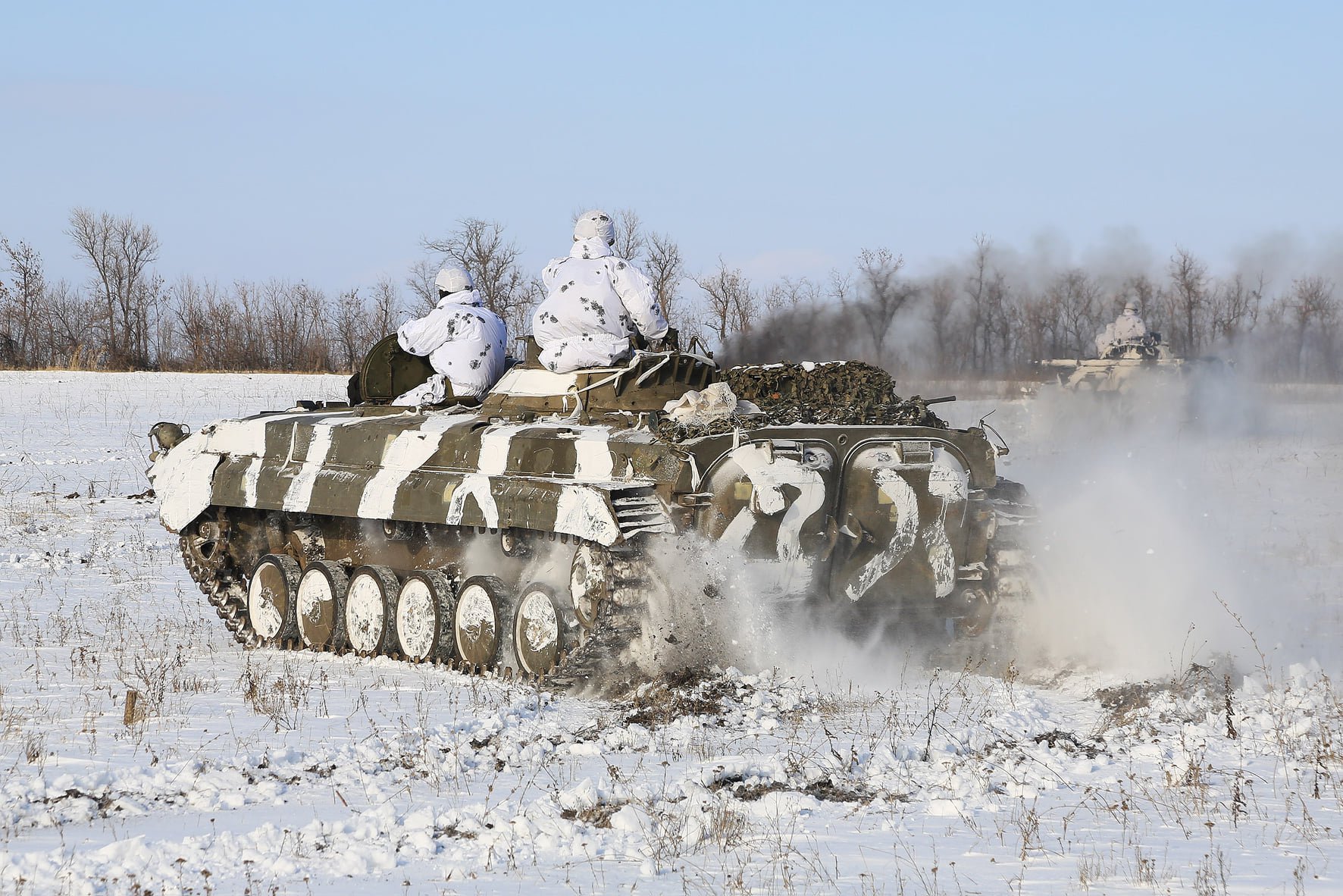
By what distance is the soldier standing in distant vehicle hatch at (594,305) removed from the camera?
33.2 feet

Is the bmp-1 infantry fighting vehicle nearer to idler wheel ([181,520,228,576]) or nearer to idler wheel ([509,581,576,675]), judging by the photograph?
idler wheel ([509,581,576,675])

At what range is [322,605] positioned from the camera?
11203 millimetres

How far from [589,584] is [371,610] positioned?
270 cm

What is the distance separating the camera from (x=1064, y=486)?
1352cm

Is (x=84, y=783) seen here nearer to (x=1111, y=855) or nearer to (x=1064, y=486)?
(x=1111, y=855)

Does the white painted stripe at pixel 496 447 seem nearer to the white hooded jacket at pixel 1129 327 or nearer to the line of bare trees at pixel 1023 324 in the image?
the line of bare trees at pixel 1023 324

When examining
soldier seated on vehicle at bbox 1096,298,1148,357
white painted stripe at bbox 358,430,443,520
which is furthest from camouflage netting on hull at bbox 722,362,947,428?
soldier seated on vehicle at bbox 1096,298,1148,357

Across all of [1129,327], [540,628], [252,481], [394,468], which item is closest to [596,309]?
[394,468]

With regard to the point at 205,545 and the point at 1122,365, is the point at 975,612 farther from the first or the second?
the point at 1122,365

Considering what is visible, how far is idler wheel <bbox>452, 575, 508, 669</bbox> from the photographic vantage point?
375 inches

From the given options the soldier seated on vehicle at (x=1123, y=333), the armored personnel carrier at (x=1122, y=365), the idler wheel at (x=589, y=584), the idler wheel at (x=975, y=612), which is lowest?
the idler wheel at (x=975, y=612)

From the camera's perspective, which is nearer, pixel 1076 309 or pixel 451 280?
pixel 451 280

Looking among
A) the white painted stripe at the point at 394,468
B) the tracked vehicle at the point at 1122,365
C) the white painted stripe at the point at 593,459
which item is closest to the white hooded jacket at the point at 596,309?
the white painted stripe at the point at 394,468

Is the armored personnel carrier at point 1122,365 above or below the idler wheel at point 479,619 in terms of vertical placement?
above
